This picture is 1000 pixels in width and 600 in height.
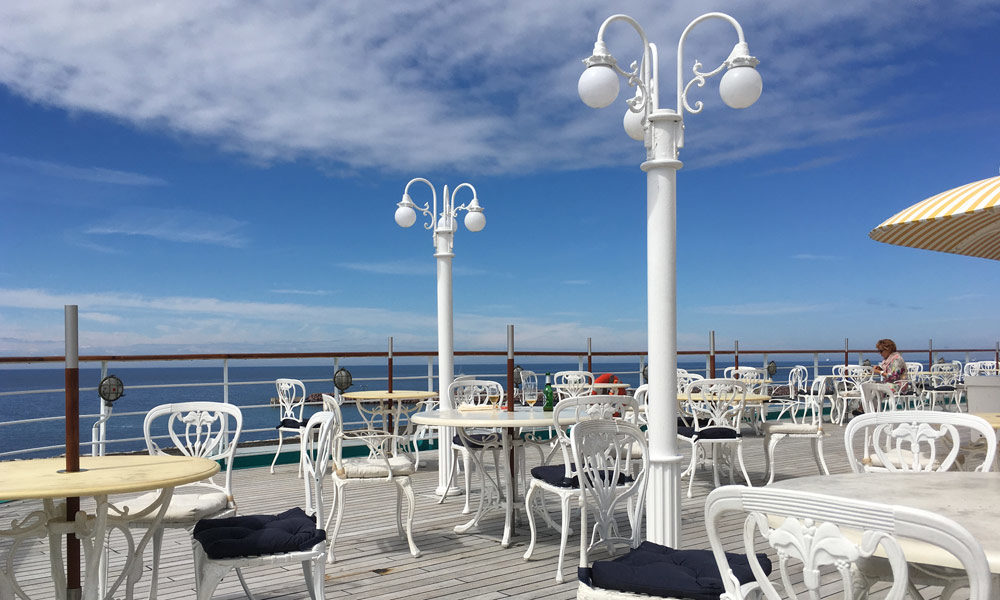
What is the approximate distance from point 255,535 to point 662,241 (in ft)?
6.92

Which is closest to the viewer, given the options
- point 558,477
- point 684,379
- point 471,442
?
point 558,477

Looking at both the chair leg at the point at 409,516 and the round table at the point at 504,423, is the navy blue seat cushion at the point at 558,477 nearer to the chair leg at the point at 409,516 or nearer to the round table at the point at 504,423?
the round table at the point at 504,423

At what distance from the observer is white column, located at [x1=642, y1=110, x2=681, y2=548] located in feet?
10.8

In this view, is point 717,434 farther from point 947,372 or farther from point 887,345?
point 947,372

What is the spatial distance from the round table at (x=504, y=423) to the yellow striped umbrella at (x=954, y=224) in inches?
74.9

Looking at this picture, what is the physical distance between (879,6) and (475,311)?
2063 centimetres

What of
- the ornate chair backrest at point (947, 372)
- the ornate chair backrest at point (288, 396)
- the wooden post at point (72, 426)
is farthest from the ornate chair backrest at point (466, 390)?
the ornate chair backrest at point (947, 372)

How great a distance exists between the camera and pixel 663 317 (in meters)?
3.34

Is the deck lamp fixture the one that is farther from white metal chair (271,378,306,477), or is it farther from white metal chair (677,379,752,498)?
white metal chair (677,379,752,498)

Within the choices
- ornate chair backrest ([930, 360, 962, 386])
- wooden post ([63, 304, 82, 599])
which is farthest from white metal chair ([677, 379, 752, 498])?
ornate chair backrest ([930, 360, 962, 386])

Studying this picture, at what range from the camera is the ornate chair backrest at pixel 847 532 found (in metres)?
1.08

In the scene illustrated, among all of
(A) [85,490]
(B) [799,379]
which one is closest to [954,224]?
(A) [85,490]

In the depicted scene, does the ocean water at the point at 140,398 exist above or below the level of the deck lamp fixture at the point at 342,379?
below

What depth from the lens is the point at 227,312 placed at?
137ft
